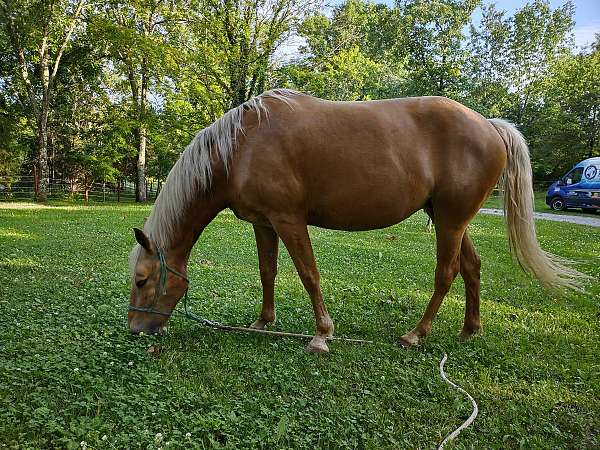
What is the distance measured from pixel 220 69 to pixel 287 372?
66.9ft

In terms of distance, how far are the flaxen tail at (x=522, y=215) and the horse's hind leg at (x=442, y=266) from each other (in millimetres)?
680

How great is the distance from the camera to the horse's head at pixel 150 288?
3811mm

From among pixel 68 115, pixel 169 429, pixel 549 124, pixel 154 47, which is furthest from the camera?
pixel 549 124

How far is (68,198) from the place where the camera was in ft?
83.0

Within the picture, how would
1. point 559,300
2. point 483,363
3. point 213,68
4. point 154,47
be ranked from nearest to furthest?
point 483,363 < point 559,300 < point 154,47 < point 213,68

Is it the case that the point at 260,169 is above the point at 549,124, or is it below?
below

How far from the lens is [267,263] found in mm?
4457

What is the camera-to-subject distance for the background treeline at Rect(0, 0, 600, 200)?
20906mm

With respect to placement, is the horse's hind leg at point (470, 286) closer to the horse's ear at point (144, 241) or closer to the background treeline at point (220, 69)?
the horse's ear at point (144, 241)

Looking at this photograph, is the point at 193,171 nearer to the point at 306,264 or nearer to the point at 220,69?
the point at 306,264

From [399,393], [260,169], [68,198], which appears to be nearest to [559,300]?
[399,393]

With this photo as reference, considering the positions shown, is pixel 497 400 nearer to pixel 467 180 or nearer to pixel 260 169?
pixel 467 180

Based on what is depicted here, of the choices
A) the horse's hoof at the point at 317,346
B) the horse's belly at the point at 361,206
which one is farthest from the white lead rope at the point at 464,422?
the horse's belly at the point at 361,206

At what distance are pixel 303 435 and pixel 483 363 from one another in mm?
1930
